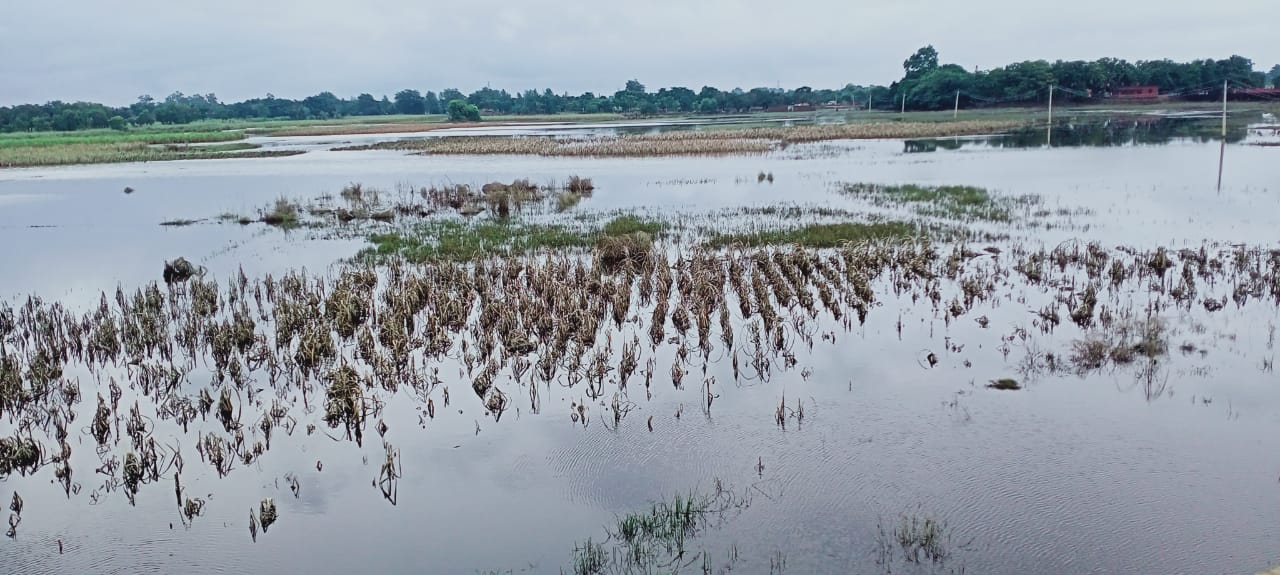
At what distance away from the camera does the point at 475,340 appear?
1156cm

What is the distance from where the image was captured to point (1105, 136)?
49.7m

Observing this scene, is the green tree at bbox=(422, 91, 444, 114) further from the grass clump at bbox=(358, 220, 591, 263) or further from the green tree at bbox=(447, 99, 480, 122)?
the grass clump at bbox=(358, 220, 591, 263)

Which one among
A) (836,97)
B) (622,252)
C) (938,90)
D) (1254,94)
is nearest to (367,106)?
(836,97)

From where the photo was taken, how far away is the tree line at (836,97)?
3861 inches

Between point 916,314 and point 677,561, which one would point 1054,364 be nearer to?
point 916,314

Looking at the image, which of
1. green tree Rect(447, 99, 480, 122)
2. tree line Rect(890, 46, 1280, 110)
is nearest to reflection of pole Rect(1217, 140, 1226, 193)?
tree line Rect(890, 46, 1280, 110)

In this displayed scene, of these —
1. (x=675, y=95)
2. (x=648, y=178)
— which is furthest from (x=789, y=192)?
(x=675, y=95)

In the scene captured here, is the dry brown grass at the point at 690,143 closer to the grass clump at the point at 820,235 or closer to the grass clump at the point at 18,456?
the grass clump at the point at 820,235

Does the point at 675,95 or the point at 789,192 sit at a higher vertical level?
the point at 675,95

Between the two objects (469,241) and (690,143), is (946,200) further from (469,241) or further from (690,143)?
(690,143)

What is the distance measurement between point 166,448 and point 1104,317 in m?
11.2

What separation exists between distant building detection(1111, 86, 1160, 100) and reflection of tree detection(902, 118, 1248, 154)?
42.6m

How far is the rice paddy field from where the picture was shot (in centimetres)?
665

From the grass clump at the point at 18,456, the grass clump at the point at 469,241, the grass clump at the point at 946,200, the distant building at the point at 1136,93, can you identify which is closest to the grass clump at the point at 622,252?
the grass clump at the point at 469,241
